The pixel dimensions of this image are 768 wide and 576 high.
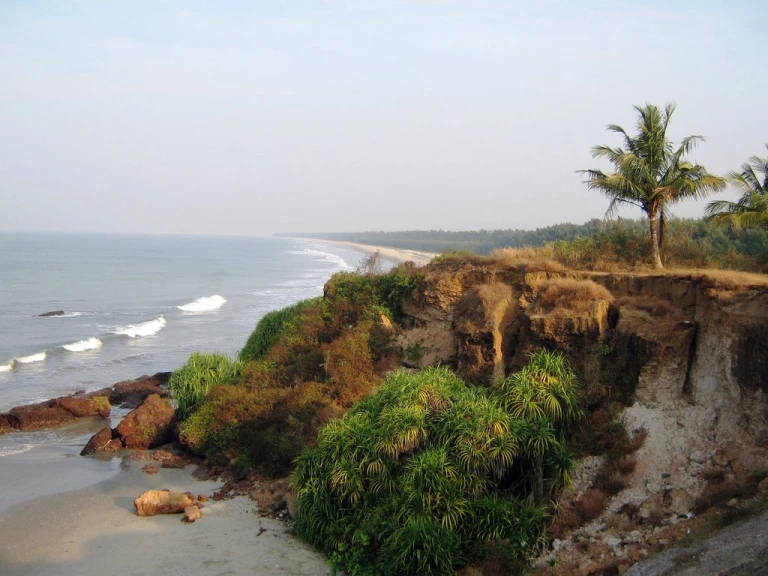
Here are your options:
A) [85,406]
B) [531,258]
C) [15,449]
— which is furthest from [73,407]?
[531,258]

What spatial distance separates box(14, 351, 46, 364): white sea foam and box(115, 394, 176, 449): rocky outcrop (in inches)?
722

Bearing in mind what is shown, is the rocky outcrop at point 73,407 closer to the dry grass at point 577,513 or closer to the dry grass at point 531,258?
the dry grass at point 531,258

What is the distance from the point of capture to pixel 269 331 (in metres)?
28.2

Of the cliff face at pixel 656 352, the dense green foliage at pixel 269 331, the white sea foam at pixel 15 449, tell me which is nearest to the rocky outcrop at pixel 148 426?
the white sea foam at pixel 15 449

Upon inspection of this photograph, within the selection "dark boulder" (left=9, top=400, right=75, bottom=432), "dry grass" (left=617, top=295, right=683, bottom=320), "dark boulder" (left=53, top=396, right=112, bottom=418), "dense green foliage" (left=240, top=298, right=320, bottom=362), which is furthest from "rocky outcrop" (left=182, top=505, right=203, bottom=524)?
"dark boulder" (left=53, top=396, right=112, bottom=418)

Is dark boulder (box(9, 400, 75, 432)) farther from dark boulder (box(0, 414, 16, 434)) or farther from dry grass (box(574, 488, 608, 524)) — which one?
dry grass (box(574, 488, 608, 524))

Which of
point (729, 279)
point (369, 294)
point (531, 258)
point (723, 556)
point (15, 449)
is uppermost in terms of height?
point (531, 258)

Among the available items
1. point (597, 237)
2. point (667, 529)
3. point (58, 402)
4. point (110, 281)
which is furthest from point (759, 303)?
point (110, 281)

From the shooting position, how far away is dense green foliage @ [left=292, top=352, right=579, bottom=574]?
13.3 m

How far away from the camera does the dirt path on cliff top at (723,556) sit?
9.70 meters

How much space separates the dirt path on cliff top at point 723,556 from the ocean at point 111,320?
22249 mm

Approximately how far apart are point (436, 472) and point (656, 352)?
6217mm

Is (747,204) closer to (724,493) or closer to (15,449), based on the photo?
(724,493)

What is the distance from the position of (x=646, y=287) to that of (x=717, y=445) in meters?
5.18
